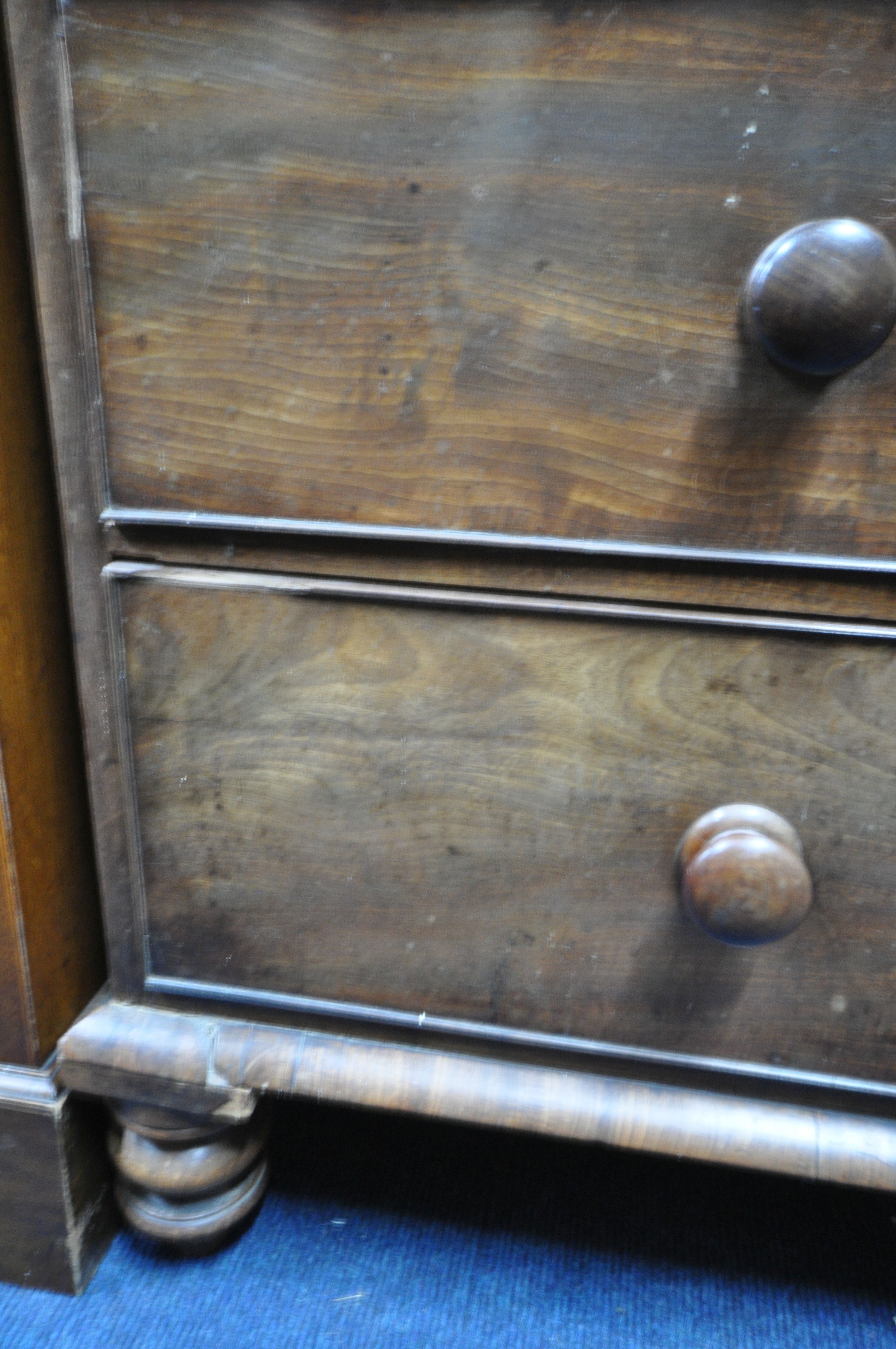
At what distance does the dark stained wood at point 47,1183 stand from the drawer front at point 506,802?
4.8 inches

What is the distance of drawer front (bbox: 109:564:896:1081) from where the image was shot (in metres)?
0.37

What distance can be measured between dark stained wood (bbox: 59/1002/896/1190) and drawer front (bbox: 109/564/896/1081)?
0.03 metres

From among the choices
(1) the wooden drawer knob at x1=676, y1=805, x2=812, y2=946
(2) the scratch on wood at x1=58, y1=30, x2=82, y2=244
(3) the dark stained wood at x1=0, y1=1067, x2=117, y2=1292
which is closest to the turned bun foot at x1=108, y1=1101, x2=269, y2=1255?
(3) the dark stained wood at x1=0, y1=1067, x2=117, y2=1292

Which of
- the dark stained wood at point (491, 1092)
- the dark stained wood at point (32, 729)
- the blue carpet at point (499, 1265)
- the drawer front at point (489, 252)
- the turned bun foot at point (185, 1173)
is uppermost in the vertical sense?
the drawer front at point (489, 252)

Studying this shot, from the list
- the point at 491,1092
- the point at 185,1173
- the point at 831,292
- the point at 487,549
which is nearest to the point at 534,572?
the point at 487,549

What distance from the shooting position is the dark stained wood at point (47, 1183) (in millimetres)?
455

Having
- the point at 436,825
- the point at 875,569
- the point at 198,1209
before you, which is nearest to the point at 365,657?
the point at 436,825

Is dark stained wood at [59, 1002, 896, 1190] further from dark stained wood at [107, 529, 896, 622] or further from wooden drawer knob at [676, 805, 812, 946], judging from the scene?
dark stained wood at [107, 529, 896, 622]

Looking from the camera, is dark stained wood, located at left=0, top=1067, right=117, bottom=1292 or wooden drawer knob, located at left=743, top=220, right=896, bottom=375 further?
dark stained wood, located at left=0, top=1067, right=117, bottom=1292

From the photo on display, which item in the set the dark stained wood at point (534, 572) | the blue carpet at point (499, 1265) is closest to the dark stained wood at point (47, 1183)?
the blue carpet at point (499, 1265)

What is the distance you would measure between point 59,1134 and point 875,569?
459mm

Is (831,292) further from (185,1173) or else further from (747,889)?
(185,1173)

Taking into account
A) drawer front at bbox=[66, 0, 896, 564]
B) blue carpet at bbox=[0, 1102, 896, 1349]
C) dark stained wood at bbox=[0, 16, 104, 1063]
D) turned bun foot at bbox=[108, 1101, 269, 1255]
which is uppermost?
drawer front at bbox=[66, 0, 896, 564]

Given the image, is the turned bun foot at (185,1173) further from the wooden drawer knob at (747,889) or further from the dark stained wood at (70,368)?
the wooden drawer knob at (747,889)
